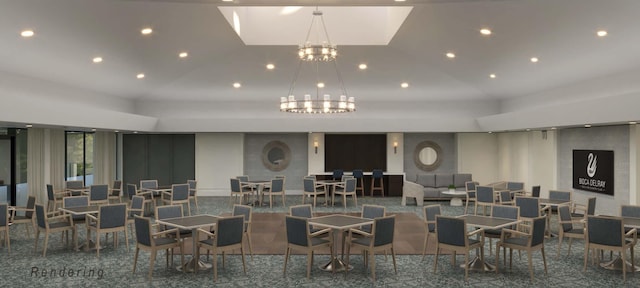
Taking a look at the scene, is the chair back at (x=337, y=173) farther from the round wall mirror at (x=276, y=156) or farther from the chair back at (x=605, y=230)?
the chair back at (x=605, y=230)

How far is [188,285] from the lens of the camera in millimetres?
6609

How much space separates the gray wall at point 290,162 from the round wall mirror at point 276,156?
0.12m

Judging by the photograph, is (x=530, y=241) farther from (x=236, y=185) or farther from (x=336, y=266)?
(x=236, y=185)

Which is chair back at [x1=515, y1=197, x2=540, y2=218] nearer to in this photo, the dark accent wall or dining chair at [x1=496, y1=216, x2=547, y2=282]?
dining chair at [x1=496, y1=216, x2=547, y2=282]

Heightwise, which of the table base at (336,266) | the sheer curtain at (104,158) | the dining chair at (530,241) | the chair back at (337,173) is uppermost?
the sheer curtain at (104,158)

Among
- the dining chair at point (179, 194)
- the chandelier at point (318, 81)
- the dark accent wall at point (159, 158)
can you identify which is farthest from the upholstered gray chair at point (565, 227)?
the dark accent wall at point (159, 158)

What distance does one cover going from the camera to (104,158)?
55.7 feet

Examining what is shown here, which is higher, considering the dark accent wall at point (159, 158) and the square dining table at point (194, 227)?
the dark accent wall at point (159, 158)

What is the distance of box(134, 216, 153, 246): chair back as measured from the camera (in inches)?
274

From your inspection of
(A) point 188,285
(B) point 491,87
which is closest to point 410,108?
(B) point 491,87

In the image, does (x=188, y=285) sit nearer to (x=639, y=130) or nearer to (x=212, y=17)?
(x=212, y=17)

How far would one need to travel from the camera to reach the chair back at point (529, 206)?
29.9 ft

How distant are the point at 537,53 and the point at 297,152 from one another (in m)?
10.1

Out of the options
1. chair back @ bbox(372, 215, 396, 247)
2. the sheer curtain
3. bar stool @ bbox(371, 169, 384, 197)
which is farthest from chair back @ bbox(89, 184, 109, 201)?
bar stool @ bbox(371, 169, 384, 197)
